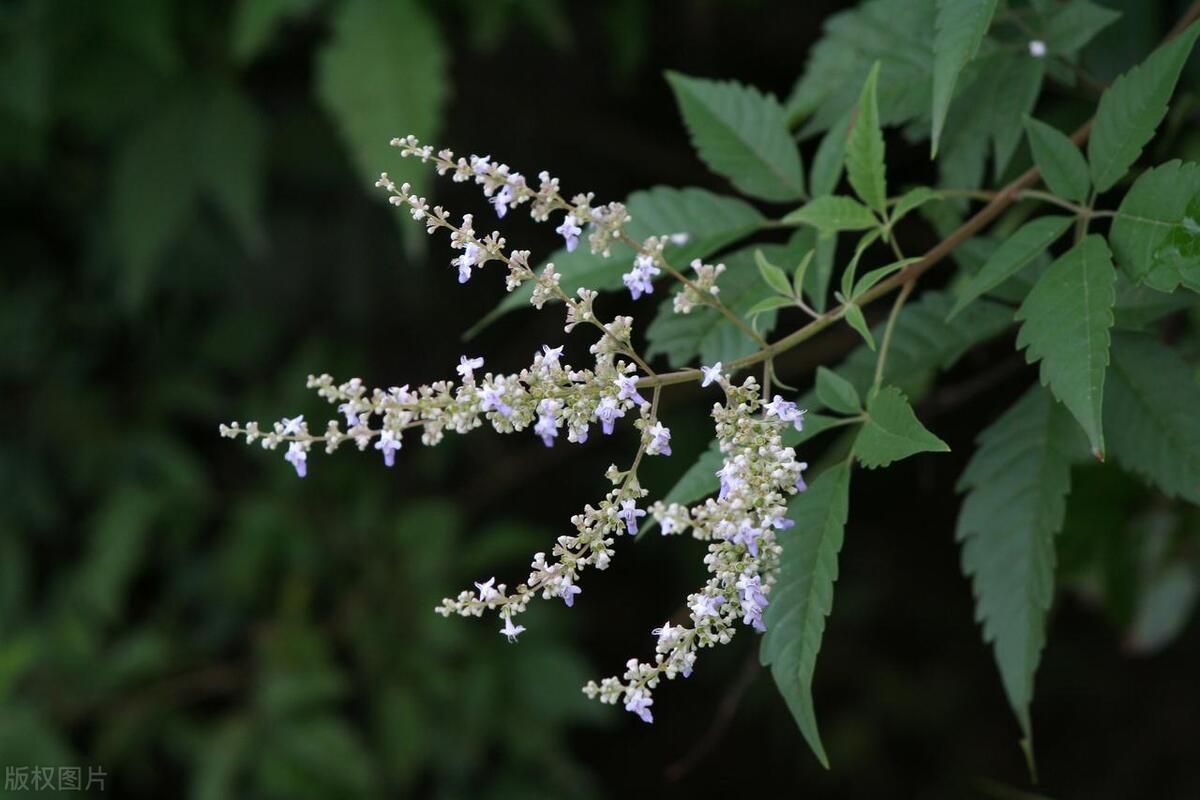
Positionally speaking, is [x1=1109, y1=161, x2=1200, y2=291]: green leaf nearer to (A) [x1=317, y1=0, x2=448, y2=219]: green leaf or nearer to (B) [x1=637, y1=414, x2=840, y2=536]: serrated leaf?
(B) [x1=637, y1=414, x2=840, y2=536]: serrated leaf

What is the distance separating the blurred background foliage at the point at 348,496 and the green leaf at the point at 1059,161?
5.03 feet

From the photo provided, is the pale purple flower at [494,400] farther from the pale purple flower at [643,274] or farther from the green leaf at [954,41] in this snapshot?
the green leaf at [954,41]

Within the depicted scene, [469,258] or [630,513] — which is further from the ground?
[469,258]

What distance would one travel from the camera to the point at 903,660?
4.08 metres

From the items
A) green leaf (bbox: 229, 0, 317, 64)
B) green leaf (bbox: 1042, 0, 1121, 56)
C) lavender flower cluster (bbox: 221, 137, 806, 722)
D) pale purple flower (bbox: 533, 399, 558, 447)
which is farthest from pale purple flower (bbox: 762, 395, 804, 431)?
green leaf (bbox: 229, 0, 317, 64)

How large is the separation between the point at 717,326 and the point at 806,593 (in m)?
0.41

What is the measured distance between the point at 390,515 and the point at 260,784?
0.98 meters

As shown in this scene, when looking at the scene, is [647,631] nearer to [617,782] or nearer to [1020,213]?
[617,782]

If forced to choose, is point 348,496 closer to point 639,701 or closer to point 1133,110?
point 639,701

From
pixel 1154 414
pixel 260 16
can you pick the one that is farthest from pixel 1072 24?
pixel 260 16

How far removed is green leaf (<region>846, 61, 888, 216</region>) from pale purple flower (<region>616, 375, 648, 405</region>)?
450 millimetres

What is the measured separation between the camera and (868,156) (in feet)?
4.60

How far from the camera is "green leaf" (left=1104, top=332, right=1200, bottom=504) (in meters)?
1.40

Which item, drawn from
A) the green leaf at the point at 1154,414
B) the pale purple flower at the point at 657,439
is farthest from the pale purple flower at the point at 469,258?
the green leaf at the point at 1154,414
